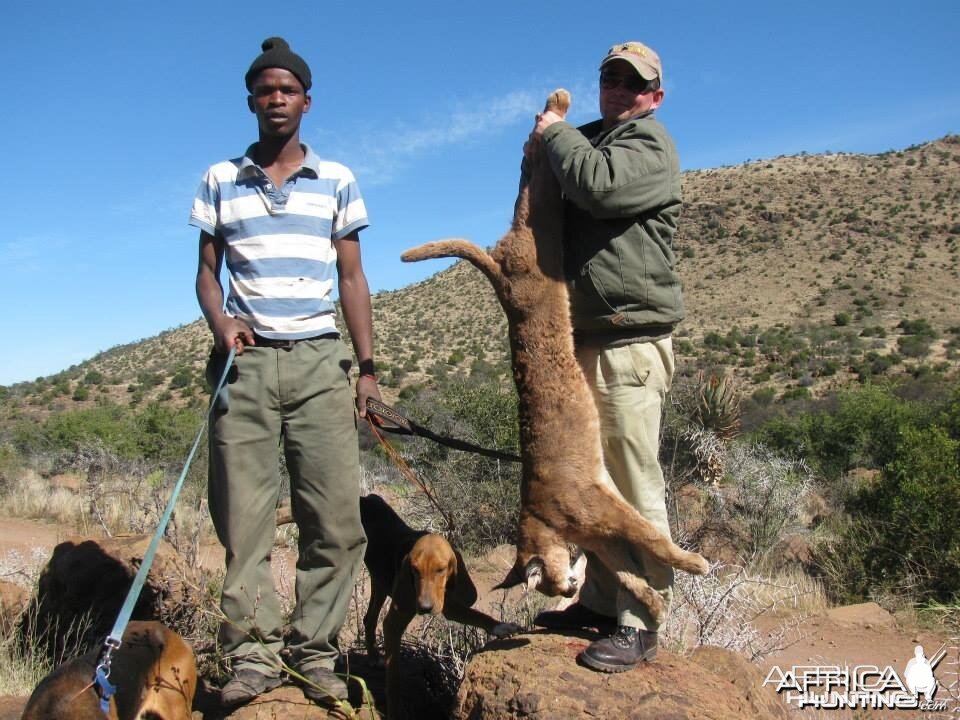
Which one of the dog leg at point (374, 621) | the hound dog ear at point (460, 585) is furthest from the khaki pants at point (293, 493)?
the dog leg at point (374, 621)

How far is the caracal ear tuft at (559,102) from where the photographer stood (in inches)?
136

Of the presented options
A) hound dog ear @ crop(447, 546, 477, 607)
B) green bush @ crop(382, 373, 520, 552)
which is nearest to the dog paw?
hound dog ear @ crop(447, 546, 477, 607)

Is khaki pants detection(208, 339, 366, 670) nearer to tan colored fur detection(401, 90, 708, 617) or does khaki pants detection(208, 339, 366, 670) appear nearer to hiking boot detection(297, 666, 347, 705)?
hiking boot detection(297, 666, 347, 705)

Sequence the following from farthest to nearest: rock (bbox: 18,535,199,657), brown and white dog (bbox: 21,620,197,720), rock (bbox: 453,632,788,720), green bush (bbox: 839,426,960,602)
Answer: green bush (bbox: 839,426,960,602), rock (bbox: 18,535,199,657), rock (bbox: 453,632,788,720), brown and white dog (bbox: 21,620,197,720)

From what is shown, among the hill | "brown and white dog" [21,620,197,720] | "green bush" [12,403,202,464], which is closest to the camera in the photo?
"brown and white dog" [21,620,197,720]

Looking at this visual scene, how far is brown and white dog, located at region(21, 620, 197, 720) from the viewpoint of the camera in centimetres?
275

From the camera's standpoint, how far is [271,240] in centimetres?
374

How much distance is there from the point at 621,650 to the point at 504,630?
0.72 meters

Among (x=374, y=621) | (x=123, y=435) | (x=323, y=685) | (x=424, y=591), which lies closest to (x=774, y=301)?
(x=123, y=435)

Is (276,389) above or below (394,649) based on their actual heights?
above

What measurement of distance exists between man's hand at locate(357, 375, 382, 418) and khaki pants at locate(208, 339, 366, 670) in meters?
0.15

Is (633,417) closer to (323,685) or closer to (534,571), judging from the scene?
(534,571)

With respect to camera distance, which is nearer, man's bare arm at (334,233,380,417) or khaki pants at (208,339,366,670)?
khaki pants at (208,339,366,670)

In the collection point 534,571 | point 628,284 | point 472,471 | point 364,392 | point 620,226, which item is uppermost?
point 620,226
